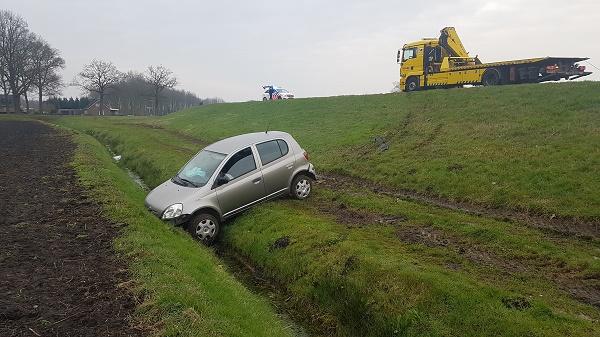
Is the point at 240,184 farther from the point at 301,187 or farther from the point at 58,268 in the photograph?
the point at 58,268

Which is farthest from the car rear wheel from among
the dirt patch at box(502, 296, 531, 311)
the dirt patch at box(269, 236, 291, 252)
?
the dirt patch at box(502, 296, 531, 311)

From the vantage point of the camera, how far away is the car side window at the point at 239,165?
10.1 meters

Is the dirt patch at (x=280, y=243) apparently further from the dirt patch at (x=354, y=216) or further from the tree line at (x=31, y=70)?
the tree line at (x=31, y=70)

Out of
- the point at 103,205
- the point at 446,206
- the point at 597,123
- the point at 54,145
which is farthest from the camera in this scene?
the point at 54,145

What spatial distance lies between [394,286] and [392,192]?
6652 mm

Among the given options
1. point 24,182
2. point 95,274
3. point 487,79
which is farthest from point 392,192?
point 487,79

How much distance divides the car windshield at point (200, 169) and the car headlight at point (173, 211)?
0.73m

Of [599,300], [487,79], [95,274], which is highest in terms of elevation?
[487,79]

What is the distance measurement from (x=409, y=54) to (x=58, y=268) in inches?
1028

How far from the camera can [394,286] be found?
6422 mm

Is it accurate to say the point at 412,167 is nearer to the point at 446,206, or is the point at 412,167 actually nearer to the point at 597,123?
the point at 446,206

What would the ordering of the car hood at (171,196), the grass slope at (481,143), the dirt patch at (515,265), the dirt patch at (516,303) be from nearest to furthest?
1. the dirt patch at (516,303)
2. the dirt patch at (515,265)
3. the car hood at (171,196)
4. the grass slope at (481,143)

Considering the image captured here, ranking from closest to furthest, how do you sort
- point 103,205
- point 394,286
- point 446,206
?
point 394,286
point 103,205
point 446,206

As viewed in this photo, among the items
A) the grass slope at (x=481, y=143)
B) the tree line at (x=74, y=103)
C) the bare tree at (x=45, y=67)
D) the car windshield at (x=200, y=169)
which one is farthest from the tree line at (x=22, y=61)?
the car windshield at (x=200, y=169)
